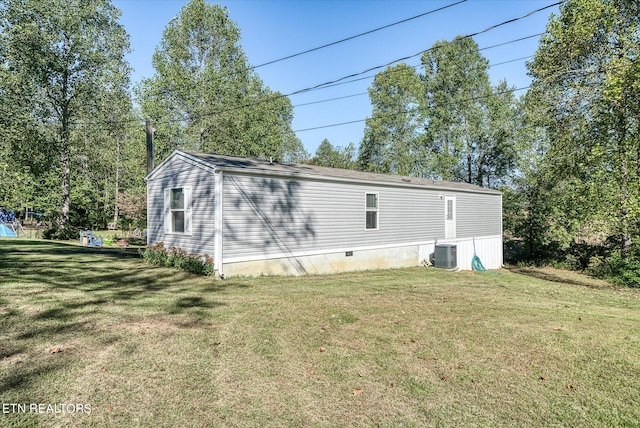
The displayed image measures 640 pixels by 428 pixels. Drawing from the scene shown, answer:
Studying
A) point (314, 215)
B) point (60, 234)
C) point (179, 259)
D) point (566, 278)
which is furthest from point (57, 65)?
point (566, 278)

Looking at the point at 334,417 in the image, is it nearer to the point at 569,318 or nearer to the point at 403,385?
the point at 403,385

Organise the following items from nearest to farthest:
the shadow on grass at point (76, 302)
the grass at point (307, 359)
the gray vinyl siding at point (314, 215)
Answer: the grass at point (307, 359)
the shadow on grass at point (76, 302)
the gray vinyl siding at point (314, 215)

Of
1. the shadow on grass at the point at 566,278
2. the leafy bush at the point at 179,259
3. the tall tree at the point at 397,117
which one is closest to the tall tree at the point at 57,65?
the leafy bush at the point at 179,259

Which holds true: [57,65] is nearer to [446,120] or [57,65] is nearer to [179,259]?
[179,259]

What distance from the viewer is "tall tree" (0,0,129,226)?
65.2ft

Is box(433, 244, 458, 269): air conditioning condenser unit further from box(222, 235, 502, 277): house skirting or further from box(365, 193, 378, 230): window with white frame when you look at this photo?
box(365, 193, 378, 230): window with white frame

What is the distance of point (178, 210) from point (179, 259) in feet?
5.08

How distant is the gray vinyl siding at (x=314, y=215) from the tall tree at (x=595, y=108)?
5.85 meters

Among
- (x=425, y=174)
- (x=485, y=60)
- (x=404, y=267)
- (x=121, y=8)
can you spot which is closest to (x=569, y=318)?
(x=404, y=267)

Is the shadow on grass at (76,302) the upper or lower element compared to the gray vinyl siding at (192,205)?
lower

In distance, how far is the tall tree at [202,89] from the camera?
22258 millimetres

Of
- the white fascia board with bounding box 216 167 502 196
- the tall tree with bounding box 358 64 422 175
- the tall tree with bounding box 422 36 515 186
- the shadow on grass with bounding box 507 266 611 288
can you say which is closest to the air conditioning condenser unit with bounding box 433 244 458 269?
the white fascia board with bounding box 216 167 502 196

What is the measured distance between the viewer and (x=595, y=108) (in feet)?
46.2

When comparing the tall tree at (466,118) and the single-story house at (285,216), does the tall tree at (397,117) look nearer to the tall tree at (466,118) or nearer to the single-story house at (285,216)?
the tall tree at (466,118)
